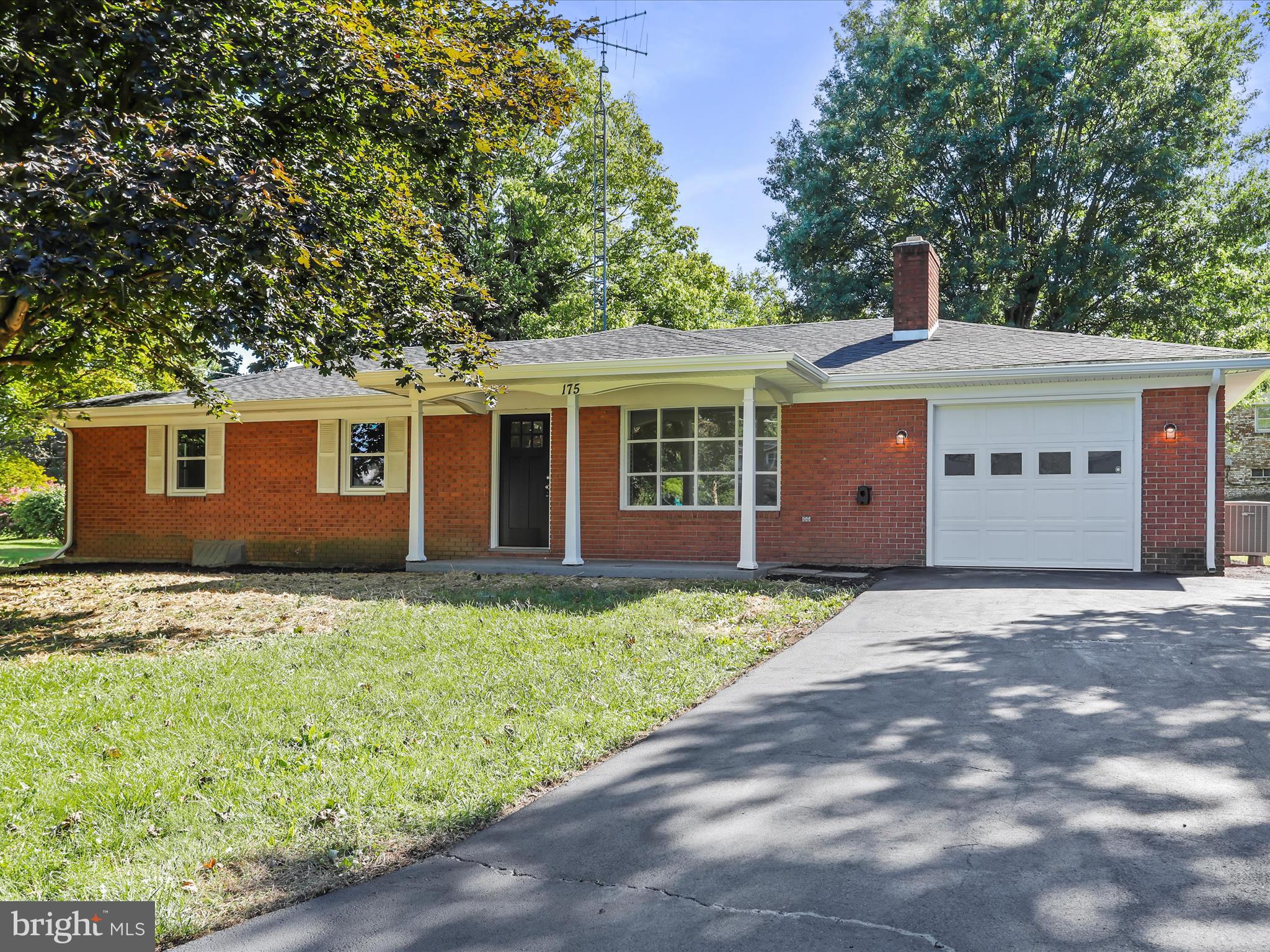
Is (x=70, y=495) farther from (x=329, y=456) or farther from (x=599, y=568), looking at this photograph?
(x=599, y=568)

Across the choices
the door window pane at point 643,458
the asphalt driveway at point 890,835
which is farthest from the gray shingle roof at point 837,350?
the asphalt driveway at point 890,835

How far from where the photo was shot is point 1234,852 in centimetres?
304

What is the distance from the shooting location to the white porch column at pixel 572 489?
12266mm

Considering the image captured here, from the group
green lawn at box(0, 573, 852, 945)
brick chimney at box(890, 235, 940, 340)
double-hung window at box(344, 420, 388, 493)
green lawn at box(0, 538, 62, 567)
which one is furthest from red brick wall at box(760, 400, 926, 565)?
green lawn at box(0, 538, 62, 567)

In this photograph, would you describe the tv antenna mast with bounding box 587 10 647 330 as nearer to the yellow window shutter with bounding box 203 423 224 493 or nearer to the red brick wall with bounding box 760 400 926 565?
the yellow window shutter with bounding box 203 423 224 493

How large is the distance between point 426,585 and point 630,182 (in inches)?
858

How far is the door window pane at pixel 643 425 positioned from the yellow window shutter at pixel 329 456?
5566 mm

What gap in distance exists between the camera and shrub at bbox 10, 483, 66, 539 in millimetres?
24609

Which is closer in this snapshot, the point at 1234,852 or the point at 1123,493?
the point at 1234,852

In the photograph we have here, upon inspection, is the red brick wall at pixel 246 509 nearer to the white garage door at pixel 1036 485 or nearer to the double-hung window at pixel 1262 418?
the white garage door at pixel 1036 485

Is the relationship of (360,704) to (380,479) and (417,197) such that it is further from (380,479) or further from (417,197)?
(380,479)

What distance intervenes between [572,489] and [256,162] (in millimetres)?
6526

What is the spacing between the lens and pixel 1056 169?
76.8 feet

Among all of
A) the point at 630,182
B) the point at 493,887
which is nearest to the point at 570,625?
the point at 493,887
